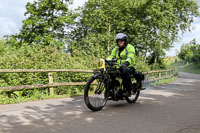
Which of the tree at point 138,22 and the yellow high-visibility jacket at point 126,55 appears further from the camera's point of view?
the tree at point 138,22

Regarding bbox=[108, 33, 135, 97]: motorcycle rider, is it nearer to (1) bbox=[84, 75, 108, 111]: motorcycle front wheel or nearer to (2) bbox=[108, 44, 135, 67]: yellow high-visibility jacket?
(2) bbox=[108, 44, 135, 67]: yellow high-visibility jacket

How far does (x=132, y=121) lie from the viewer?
450 cm

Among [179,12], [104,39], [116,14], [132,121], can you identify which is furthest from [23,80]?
[179,12]

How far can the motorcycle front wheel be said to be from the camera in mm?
5237

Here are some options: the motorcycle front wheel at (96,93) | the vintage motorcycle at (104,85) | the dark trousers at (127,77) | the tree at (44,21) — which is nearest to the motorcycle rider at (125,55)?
the dark trousers at (127,77)

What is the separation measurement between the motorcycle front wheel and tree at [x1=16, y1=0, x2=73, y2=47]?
75.8ft

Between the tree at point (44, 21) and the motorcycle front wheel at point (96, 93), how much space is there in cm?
2311

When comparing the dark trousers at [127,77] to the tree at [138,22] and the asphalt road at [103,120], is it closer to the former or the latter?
the asphalt road at [103,120]

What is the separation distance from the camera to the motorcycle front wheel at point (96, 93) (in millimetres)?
5237

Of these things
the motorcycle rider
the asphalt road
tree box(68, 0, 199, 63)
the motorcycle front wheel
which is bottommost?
the asphalt road

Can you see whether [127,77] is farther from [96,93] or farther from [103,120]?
[103,120]

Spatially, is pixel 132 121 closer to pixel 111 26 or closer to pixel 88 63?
pixel 88 63

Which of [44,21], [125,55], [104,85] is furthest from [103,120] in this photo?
[44,21]

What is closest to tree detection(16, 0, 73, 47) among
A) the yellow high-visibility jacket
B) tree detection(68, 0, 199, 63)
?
tree detection(68, 0, 199, 63)
